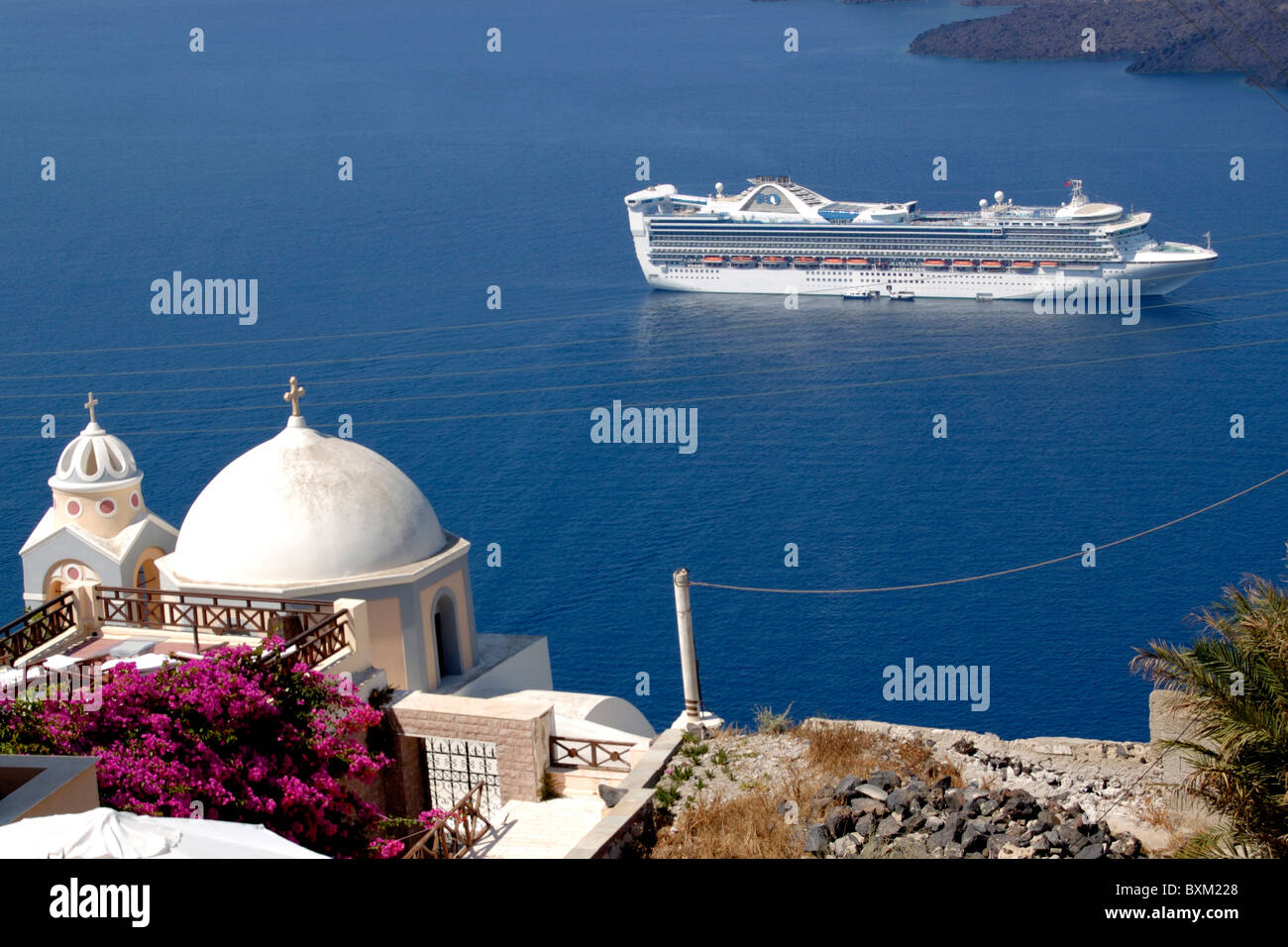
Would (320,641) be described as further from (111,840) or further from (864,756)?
(111,840)

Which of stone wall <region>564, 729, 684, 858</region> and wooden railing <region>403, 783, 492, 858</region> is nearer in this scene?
stone wall <region>564, 729, 684, 858</region>

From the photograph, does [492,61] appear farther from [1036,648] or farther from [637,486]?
[1036,648]

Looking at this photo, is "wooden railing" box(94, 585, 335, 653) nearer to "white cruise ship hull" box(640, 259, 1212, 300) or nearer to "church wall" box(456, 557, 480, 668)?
"church wall" box(456, 557, 480, 668)

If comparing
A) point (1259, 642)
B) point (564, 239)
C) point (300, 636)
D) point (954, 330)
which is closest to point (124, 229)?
point (564, 239)

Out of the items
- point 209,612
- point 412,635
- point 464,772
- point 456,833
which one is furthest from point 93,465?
point 456,833

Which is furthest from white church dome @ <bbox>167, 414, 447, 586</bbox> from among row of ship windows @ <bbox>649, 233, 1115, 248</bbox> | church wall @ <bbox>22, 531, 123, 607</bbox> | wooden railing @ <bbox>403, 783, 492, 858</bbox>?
row of ship windows @ <bbox>649, 233, 1115, 248</bbox>

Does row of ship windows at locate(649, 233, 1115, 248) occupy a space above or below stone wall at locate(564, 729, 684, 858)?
above

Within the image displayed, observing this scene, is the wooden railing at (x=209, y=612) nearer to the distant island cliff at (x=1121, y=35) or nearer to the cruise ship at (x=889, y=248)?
the cruise ship at (x=889, y=248)
